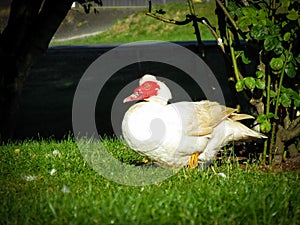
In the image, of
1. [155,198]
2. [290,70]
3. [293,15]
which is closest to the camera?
[155,198]

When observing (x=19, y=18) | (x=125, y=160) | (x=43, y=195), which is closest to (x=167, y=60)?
(x=19, y=18)

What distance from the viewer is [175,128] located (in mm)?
5484

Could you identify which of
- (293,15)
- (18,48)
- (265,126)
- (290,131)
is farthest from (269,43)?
(18,48)

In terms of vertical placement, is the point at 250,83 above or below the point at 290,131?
above

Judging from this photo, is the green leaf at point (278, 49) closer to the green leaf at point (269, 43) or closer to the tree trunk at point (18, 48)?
the green leaf at point (269, 43)

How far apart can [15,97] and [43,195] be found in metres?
4.14

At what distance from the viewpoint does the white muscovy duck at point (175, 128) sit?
543cm

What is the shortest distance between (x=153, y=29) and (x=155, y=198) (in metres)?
26.0

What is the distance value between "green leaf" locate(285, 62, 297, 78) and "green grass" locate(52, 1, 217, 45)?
73.2ft

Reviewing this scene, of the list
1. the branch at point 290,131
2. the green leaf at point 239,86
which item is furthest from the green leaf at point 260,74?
the branch at point 290,131

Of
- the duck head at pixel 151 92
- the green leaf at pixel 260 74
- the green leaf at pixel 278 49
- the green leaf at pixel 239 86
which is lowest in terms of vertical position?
the duck head at pixel 151 92

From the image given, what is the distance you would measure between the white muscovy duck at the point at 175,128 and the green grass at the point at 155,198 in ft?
0.55

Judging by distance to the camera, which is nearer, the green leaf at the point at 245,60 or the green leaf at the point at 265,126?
the green leaf at the point at 265,126

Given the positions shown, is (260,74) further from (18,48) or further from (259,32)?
(18,48)
